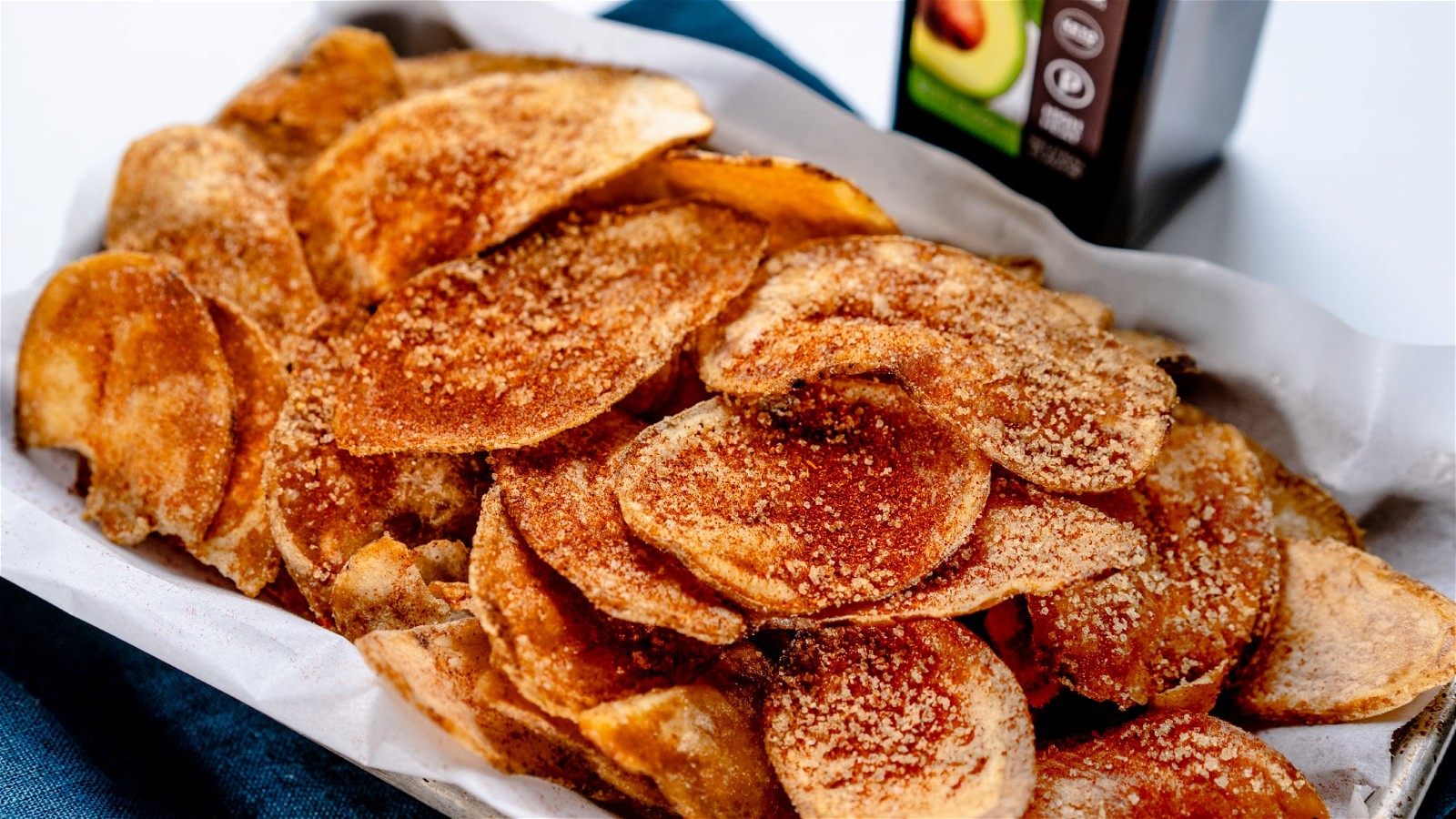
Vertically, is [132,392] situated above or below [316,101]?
below

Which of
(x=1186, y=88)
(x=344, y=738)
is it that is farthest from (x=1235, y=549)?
(x=344, y=738)

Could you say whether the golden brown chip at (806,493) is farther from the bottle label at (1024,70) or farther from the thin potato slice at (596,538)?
the bottle label at (1024,70)

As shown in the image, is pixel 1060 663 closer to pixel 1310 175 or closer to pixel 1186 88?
pixel 1186 88

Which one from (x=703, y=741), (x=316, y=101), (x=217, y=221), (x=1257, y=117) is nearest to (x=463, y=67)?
(x=316, y=101)

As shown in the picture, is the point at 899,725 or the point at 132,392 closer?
the point at 899,725

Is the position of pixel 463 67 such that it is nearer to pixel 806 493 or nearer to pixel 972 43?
pixel 972 43
